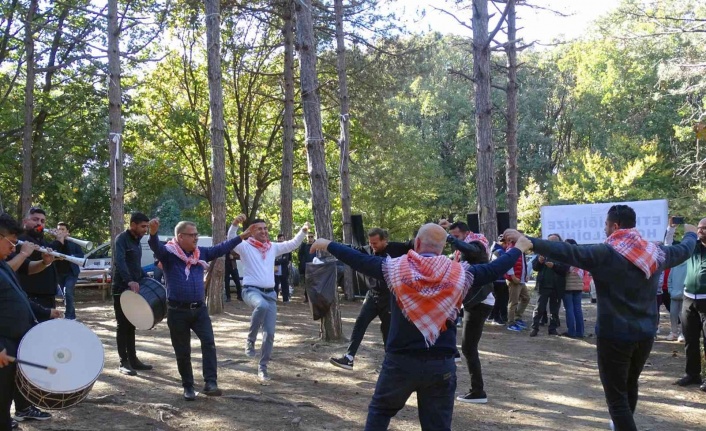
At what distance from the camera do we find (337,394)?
752cm

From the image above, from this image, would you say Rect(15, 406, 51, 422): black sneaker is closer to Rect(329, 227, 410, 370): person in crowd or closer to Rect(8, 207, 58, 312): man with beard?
Rect(8, 207, 58, 312): man with beard

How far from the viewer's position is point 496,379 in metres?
8.57

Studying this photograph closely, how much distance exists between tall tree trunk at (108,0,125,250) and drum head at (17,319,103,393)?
862 centimetres

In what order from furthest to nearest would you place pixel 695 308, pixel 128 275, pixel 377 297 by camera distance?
pixel 377 297 → pixel 695 308 → pixel 128 275

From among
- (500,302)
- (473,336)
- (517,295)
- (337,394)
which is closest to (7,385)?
(337,394)

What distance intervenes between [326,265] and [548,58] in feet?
143

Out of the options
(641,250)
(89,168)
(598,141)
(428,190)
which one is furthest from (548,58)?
(641,250)

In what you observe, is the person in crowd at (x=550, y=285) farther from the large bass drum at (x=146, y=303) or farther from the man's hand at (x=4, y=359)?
the man's hand at (x=4, y=359)

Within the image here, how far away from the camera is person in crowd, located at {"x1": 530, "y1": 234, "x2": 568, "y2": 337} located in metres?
12.0

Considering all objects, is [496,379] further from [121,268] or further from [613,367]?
[121,268]

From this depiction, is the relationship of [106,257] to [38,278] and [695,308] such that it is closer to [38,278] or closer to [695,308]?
[38,278]

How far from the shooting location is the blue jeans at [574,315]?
39.6ft

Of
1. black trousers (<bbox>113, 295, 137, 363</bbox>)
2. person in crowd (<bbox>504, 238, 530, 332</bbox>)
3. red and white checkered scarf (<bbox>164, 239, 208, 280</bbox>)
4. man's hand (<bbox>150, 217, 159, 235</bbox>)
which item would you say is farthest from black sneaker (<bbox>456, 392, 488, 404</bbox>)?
person in crowd (<bbox>504, 238, 530, 332</bbox>)

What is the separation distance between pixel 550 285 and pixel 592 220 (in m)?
3.46
